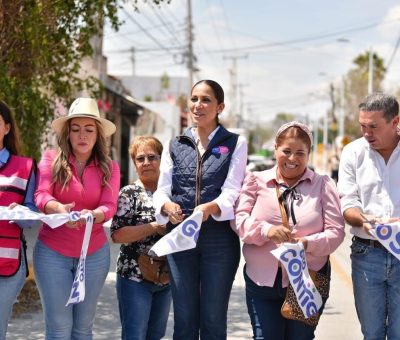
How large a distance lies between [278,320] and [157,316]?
111cm

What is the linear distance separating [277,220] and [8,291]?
1.76 m

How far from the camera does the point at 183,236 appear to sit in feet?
13.9

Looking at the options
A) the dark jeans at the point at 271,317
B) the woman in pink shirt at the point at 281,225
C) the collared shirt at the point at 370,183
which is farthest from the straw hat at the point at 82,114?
the collared shirt at the point at 370,183

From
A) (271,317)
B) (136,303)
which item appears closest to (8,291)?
(136,303)

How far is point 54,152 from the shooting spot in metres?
4.63

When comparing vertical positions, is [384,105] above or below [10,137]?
above

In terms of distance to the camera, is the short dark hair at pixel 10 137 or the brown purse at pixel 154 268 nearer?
the short dark hair at pixel 10 137

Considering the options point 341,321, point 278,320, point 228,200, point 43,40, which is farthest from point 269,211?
point 43,40

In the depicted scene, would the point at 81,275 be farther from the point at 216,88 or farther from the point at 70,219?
the point at 216,88

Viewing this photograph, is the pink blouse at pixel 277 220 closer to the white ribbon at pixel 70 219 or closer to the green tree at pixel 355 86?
the white ribbon at pixel 70 219

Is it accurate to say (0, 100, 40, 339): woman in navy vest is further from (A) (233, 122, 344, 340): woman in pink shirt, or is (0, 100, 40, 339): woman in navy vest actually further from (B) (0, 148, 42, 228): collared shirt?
(A) (233, 122, 344, 340): woman in pink shirt

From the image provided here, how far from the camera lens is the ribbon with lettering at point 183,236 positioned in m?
4.21

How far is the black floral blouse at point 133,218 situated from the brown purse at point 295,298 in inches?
41.1

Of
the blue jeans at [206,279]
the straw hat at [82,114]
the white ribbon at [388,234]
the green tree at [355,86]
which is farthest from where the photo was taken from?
the green tree at [355,86]
